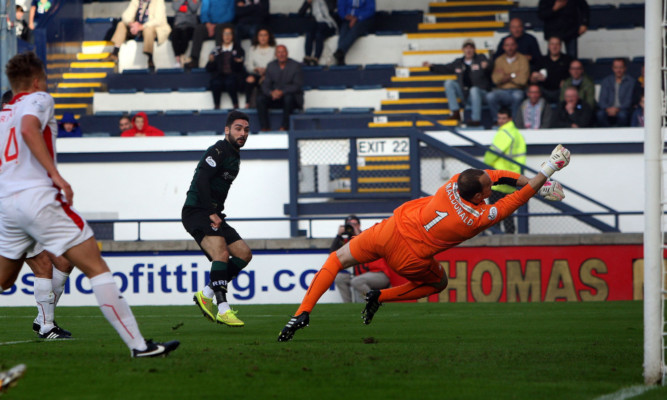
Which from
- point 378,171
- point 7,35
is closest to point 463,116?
point 378,171

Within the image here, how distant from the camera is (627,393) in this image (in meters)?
5.70

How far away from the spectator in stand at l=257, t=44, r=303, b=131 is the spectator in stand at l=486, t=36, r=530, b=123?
3729 millimetres

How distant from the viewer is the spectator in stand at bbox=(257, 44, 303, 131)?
20.1m

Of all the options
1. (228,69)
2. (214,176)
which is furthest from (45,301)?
(228,69)

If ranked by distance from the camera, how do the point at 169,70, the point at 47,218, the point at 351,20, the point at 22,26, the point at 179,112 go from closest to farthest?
the point at 47,218, the point at 22,26, the point at 179,112, the point at 351,20, the point at 169,70

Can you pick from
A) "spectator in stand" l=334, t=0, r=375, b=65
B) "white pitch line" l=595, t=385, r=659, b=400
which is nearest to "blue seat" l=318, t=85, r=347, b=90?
"spectator in stand" l=334, t=0, r=375, b=65

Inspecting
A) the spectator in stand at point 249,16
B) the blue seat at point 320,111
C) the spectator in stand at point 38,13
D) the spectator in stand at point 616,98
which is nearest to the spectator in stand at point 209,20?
the spectator in stand at point 249,16

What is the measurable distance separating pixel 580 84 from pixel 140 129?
8.44 metres

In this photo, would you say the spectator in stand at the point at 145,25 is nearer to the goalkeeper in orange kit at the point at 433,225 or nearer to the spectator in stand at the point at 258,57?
the spectator in stand at the point at 258,57

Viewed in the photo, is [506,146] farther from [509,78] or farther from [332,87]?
[332,87]

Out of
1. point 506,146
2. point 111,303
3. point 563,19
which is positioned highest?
point 563,19

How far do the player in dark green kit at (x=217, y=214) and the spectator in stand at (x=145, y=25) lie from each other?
13.0 metres

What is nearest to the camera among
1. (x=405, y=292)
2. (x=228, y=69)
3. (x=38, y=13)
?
(x=405, y=292)

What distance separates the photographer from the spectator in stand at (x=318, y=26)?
21.9 metres
